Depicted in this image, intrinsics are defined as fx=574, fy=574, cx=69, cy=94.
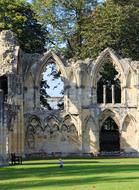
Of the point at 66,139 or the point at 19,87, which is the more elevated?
the point at 19,87

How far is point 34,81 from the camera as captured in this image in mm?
48719

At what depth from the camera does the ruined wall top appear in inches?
1775

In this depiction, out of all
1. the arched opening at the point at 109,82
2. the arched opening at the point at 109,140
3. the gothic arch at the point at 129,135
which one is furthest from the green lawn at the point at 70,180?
the arched opening at the point at 109,82

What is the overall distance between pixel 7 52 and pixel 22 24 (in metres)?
11.6

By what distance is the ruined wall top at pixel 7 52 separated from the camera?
148 feet

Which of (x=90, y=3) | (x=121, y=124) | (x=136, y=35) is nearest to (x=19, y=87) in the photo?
(x=121, y=124)

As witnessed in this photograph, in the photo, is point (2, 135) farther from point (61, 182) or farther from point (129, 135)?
point (129, 135)

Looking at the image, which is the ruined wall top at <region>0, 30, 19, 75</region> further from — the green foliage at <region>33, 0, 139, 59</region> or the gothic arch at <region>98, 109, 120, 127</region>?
the green foliage at <region>33, 0, 139, 59</region>

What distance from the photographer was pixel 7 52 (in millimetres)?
45594

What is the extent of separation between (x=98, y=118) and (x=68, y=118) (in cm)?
252

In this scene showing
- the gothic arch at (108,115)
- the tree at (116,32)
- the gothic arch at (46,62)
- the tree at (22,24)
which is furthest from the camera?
the tree at (22,24)

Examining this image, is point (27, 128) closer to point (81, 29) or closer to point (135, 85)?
point (135, 85)

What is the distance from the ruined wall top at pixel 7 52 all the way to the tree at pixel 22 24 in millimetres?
8485

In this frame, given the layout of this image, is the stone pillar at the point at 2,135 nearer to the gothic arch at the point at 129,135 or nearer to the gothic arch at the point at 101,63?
the gothic arch at the point at 129,135
